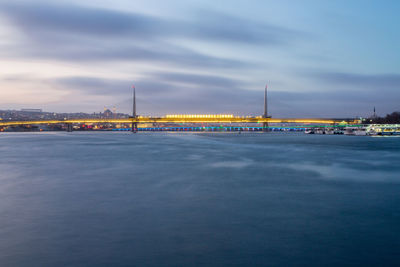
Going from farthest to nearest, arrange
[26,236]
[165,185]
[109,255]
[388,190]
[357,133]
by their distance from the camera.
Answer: [357,133] → [165,185] → [388,190] → [26,236] → [109,255]

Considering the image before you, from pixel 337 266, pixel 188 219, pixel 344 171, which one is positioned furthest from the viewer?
pixel 344 171

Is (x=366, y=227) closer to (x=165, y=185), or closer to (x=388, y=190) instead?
(x=388, y=190)

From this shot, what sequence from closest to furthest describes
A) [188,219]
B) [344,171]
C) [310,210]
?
[188,219]
[310,210]
[344,171]

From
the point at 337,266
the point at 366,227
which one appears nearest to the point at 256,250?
the point at 337,266

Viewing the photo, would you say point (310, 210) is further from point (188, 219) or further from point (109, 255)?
point (109, 255)

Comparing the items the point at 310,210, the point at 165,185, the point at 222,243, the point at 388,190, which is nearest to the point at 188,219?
the point at 222,243

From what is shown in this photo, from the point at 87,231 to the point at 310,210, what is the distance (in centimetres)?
647

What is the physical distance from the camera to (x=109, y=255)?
7.04m

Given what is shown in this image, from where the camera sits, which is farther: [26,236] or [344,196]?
[344,196]

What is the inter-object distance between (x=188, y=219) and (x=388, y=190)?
917cm

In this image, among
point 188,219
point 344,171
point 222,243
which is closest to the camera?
point 222,243

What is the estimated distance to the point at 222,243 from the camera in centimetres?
771

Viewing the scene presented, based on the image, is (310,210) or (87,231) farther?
(310,210)

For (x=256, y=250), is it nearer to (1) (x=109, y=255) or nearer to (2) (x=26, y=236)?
(1) (x=109, y=255)
